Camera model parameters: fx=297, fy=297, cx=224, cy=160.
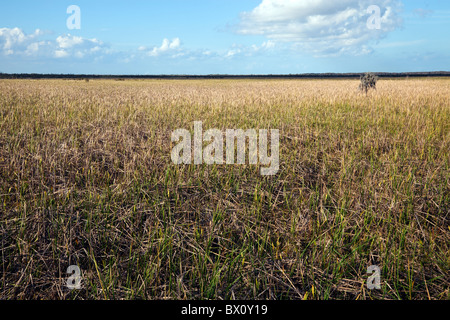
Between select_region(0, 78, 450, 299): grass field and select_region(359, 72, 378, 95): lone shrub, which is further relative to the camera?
select_region(359, 72, 378, 95): lone shrub

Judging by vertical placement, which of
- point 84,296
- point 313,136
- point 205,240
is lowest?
point 84,296

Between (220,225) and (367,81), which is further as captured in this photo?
(367,81)

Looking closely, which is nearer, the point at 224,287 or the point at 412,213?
the point at 224,287

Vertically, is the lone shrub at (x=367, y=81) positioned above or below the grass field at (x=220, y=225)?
above

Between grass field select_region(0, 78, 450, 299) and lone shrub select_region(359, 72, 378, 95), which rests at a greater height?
lone shrub select_region(359, 72, 378, 95)

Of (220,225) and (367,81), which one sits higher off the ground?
(367,81)

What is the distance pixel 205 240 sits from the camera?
2252mm

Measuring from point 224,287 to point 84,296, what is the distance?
89 centimetres

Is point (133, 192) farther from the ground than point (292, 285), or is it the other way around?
point (133, 192)

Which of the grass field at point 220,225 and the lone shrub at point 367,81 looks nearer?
the grass field at point 220,225
